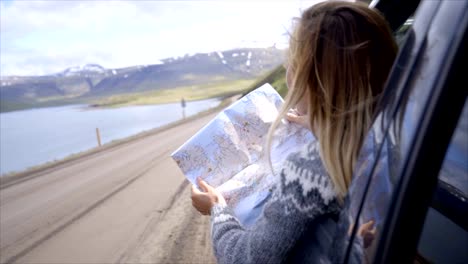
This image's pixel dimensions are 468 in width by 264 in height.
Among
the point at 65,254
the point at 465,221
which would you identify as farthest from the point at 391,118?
the point at 65,254

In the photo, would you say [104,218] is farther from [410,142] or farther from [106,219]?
[410,142]

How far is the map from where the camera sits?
151 centimetres

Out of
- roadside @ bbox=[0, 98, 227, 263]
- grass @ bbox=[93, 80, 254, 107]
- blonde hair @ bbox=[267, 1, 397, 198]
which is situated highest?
Answer: blonde hair @ bbox=[267, 1, 397, 198]

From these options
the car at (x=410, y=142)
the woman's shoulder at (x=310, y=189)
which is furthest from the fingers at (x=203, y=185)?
the car at (x=410, y=142)

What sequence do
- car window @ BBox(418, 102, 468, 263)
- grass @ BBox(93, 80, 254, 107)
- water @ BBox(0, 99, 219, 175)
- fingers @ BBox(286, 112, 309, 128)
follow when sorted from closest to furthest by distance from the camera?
1. car window @ BBox(418, 102, 468, 263)
2. fingers @ BBox(286, 112, 309, 128)
3. water @ BBox(0, 99, 219, 175)
4. grass @ BBox(93, 80, 254, 107)

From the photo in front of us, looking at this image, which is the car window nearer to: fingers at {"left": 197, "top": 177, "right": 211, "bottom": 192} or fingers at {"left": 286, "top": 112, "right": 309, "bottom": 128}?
fingers at {"left": 286, "top": 112, "right": 309, "bottom": 128}

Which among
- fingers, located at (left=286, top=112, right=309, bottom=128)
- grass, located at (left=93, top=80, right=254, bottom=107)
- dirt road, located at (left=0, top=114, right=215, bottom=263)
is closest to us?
fingers, located at (left=286, top=112, right=309, bottom=128)

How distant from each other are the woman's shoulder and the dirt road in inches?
170

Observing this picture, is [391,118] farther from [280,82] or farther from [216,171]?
[280,82]

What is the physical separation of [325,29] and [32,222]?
8774 mm

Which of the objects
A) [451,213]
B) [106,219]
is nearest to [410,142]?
[451,213]

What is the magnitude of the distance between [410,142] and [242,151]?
0.87 meters

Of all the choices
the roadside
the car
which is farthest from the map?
the roadside

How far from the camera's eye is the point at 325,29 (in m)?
1.19
